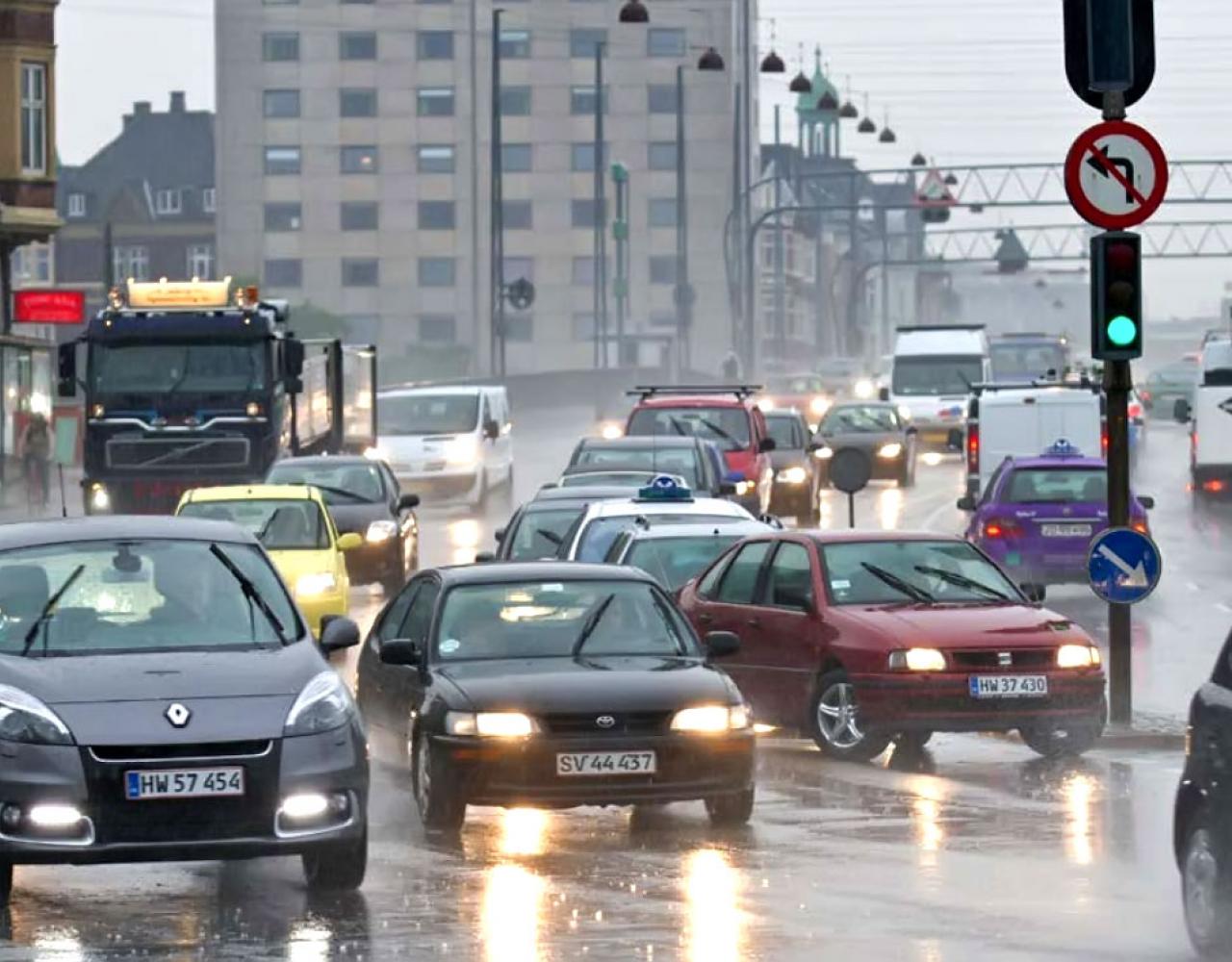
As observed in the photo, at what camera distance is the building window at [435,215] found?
530ft

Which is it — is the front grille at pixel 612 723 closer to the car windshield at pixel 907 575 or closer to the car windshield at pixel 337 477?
the car windshield at pixel 907 575

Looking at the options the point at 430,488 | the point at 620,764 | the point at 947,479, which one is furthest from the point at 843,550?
the point at 947,479

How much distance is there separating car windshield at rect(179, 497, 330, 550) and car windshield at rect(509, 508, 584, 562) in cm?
236

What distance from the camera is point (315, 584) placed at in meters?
26.7

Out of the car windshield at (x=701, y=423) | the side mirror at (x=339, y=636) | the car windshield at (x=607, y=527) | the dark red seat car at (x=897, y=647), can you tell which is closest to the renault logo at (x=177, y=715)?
the side mirror at (x=339, y=636)

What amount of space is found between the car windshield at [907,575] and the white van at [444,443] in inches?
1217

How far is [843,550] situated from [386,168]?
472 ft

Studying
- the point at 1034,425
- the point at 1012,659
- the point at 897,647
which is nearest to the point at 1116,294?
the point at 1012,659

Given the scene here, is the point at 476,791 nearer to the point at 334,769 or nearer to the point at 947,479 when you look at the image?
the point at 334,769

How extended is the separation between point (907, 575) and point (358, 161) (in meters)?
144

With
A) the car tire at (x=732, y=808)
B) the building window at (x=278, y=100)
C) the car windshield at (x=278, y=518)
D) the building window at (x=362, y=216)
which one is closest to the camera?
the car tire at (x=732, y=808)

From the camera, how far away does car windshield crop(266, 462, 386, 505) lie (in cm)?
3466

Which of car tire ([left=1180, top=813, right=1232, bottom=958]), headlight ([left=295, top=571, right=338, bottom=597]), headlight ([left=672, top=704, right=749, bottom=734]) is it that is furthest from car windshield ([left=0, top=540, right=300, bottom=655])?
headlight ([left=295, top=571, right=338, bottom=597])

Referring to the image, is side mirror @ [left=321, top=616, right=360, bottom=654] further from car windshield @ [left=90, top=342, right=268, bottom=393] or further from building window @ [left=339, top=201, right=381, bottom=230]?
building window @ [left=339, top=201, right=381, bottom=230]
